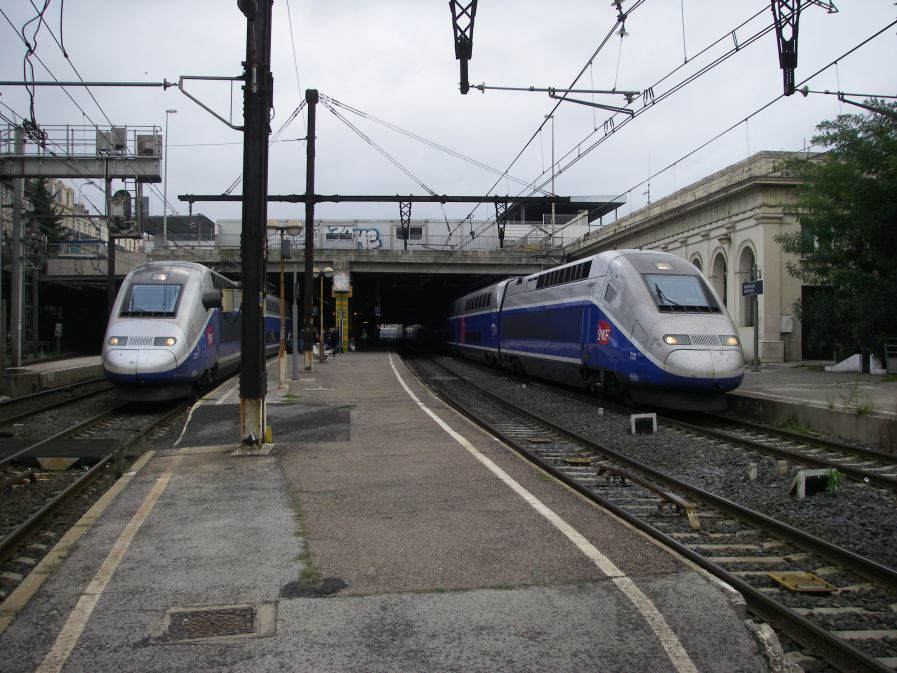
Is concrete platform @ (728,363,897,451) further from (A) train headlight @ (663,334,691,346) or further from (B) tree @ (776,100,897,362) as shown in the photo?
(A) train headlight @ (663,334,691,346)

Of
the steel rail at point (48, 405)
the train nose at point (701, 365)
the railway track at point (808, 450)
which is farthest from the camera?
the steel rail at point (48, 405)

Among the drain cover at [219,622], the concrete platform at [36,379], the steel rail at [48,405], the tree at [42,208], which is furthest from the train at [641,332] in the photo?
the tree at [42,208]

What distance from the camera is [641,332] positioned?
14180mm

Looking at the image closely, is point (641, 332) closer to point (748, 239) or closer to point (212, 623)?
point (212, 623)

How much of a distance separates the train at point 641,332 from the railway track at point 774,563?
12.9 feet

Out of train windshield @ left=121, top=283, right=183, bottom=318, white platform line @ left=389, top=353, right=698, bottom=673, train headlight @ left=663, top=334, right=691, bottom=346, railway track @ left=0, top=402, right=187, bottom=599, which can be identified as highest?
train windshield @ left=121, top=283, right=183, bottom=318

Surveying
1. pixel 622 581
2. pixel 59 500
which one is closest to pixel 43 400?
pixel 59 500

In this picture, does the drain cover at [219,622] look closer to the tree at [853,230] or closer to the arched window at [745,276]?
the tree at [853,230]

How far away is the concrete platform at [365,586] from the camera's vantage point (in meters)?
3.90

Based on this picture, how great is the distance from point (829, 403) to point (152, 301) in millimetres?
13421

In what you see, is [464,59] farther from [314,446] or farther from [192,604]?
[192,604]

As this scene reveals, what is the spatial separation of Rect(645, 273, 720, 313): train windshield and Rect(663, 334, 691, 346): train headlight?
0.72m

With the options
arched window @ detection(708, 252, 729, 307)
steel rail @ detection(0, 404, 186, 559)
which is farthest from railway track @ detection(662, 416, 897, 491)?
arched window @ detection(708, 252, 729, 307)

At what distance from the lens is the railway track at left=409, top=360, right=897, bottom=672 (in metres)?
4.29
